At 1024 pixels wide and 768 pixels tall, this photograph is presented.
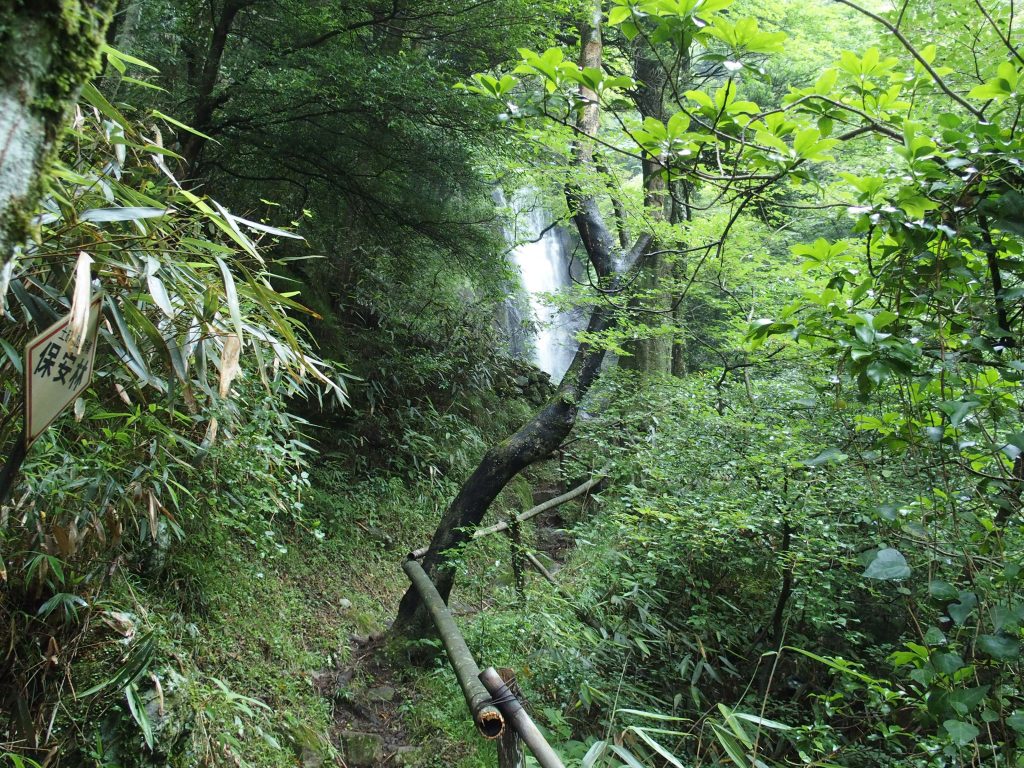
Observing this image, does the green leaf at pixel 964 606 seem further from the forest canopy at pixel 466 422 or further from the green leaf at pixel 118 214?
the green leaf at pixel 118 214

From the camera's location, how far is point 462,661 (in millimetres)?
3029

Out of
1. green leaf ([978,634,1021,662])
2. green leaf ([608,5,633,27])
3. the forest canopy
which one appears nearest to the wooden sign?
the forest canopy

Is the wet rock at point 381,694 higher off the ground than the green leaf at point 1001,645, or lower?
lower

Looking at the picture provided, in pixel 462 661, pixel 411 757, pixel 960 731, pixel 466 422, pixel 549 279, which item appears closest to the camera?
pixel 960 731

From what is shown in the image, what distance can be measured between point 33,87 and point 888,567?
5.40ft

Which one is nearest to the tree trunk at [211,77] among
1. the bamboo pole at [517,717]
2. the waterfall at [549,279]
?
the bamboo pole at [517,717]

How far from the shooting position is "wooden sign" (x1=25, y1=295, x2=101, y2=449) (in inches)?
48.9

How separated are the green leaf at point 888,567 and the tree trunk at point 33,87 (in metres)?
1.54

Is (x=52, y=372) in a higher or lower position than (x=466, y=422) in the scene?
higher

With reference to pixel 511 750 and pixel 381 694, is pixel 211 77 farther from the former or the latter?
pixel 511 750

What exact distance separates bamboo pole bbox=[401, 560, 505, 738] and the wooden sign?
1.66 meters

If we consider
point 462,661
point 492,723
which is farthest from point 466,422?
point 492,723

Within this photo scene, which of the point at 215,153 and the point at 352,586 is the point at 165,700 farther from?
the point at 215,153

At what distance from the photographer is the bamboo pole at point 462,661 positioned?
7.23 feet
